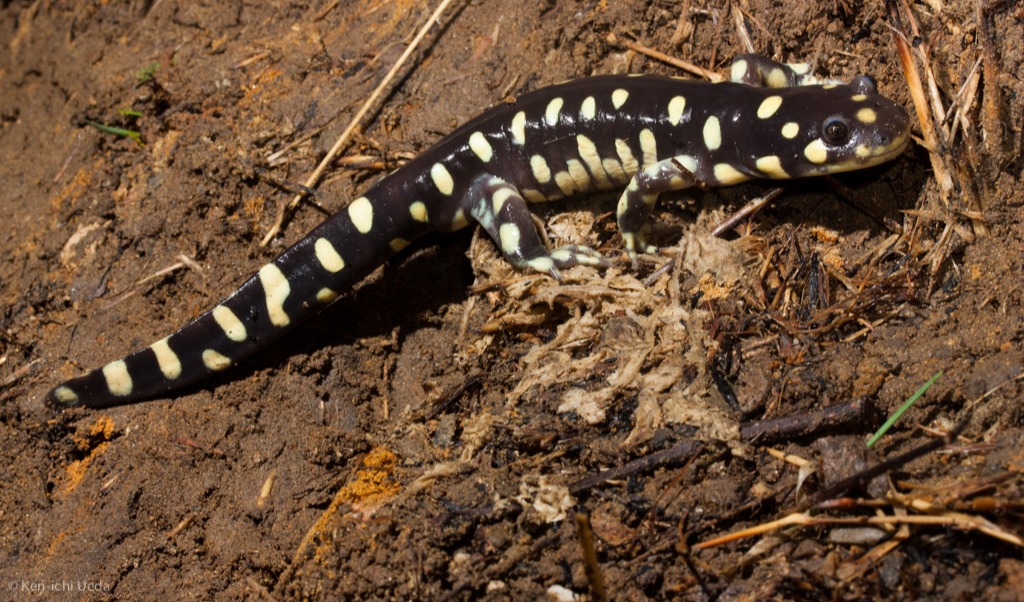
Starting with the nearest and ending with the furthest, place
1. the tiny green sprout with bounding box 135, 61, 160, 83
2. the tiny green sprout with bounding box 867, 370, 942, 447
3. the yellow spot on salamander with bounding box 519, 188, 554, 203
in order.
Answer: the tiny green sprout with bounding box 867, 370, 942, 447, the yellow spot on salamander with bounding box 519, 188, 554, 203, the tiny green sprout with bounding box 135, 61, 160, 83

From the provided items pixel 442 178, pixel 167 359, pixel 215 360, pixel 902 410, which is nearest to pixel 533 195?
pixel 442 178

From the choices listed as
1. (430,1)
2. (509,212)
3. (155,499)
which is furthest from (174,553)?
(430,1)

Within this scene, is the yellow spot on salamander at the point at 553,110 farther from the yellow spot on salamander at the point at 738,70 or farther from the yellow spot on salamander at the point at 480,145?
the yellow spot on salamander at the point at 738,70

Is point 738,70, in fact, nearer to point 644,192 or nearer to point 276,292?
point 644,192

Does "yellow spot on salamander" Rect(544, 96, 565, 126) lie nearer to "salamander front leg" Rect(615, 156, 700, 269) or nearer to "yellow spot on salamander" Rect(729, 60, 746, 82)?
"salamander front leg" Rect(615, 156, 700, 269)

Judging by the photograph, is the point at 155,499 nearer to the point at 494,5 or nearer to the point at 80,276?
the point at 80,276

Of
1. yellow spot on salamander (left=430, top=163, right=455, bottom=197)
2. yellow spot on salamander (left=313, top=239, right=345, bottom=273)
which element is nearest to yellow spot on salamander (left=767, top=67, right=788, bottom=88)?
yellow spot on salamander (left=430, top=163, right=455, bottom=197)
